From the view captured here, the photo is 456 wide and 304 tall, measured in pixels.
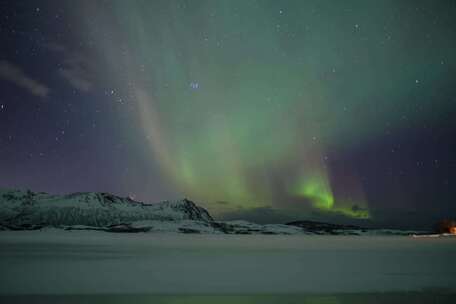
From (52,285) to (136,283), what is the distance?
3.37 m

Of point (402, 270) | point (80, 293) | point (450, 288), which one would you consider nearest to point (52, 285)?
point (80, 293)

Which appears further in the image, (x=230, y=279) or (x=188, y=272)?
(x=188, y=272)

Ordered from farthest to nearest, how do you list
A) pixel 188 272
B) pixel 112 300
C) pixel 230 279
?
pixel 188 272 → pixel 230 279 → pixel 112 300

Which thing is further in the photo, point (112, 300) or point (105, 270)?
point (105, 270)

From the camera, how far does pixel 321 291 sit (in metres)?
16.7

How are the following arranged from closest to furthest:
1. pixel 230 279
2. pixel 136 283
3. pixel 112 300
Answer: pixel 112 300
pixel 136 283
pixel 230 279

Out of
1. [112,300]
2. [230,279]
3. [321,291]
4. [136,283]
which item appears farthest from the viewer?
[230,279]

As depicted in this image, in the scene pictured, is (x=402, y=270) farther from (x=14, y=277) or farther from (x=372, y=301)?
(x=14, y=277)

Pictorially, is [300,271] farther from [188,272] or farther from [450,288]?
[450,288]

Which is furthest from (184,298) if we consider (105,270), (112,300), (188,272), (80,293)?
(105,270)

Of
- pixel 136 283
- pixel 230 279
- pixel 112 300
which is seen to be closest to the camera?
pixel 112 300

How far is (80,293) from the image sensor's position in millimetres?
15625

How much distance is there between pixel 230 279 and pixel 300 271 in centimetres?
534

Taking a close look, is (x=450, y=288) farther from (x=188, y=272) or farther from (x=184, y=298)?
(x=188, y=272)
